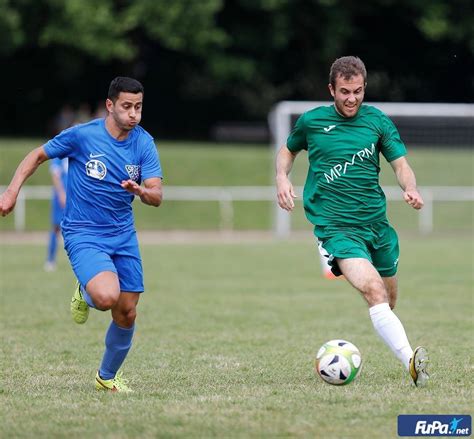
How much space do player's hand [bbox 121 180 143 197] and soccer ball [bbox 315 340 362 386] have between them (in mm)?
1573

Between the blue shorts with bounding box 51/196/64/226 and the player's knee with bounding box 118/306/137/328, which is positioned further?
the blue shorts with bounding box 51/196/64/226

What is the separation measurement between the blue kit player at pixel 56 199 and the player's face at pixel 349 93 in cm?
817

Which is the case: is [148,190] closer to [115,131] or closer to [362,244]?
[115,131]

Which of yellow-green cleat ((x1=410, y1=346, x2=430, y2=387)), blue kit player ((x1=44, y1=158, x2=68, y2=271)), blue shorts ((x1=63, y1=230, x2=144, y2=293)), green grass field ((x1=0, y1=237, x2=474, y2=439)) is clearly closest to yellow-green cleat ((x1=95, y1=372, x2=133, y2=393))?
green grass field ((x1=0, y1=237, x2=474, y2=439))

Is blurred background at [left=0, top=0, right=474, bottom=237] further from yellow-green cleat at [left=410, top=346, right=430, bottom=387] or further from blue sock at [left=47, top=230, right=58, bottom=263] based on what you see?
yellow-green cleat at [left=410, top=346, right=430, bottom=387]

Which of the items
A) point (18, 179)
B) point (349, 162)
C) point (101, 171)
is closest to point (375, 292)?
point (349, 162)

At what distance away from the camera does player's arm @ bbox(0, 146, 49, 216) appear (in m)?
7.12

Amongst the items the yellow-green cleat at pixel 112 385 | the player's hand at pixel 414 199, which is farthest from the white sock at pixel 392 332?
the yellow-green cleat at pixel 112 385

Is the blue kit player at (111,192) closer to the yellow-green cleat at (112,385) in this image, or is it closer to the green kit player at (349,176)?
the yellow-green cleat at (112,385)

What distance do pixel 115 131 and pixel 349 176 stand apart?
1.59 m

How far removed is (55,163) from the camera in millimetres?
15906

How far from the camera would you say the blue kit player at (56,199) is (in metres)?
15.7

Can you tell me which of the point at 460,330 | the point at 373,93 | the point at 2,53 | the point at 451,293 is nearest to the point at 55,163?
the point at 451,293

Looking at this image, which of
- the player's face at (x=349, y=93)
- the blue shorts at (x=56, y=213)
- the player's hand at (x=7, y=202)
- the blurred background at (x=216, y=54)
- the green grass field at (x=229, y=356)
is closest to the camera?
the green grass field at (x=229, y=356)
